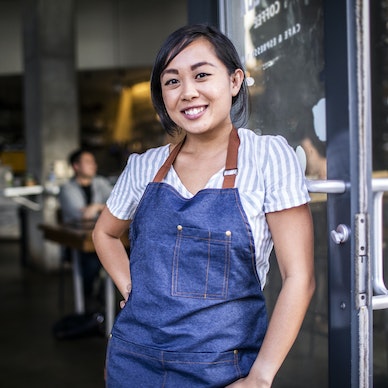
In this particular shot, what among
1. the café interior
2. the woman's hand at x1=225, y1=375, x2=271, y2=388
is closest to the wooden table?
the café interior

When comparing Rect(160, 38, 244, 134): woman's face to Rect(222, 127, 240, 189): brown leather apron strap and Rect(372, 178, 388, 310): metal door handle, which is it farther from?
Rect(372, 178, 388, 310): metal door handle

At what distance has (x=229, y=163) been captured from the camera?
1.10 m

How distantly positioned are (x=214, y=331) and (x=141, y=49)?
28.9ft

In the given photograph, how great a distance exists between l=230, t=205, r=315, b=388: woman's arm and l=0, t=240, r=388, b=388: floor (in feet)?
2.34

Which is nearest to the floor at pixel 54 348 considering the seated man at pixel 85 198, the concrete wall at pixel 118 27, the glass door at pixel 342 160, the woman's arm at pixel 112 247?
the glass door at pixel 342 160

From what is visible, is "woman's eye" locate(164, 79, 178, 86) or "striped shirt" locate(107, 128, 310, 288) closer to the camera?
"striped shirt" locate(107, 128, 310, 288)

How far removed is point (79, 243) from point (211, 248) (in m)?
2.91

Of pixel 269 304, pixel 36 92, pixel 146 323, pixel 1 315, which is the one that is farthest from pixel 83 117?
pixel 146 323

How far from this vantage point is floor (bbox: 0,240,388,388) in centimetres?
185

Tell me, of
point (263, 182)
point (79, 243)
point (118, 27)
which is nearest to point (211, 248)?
point (263, 182)

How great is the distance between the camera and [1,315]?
15.5 feet

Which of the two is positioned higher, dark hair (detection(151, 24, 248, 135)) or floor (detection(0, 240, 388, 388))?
dark hair (detection(151, 24, 248, 135))

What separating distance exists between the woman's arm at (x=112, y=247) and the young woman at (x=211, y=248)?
17cm

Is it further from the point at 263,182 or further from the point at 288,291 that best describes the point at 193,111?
the point at 288,291
